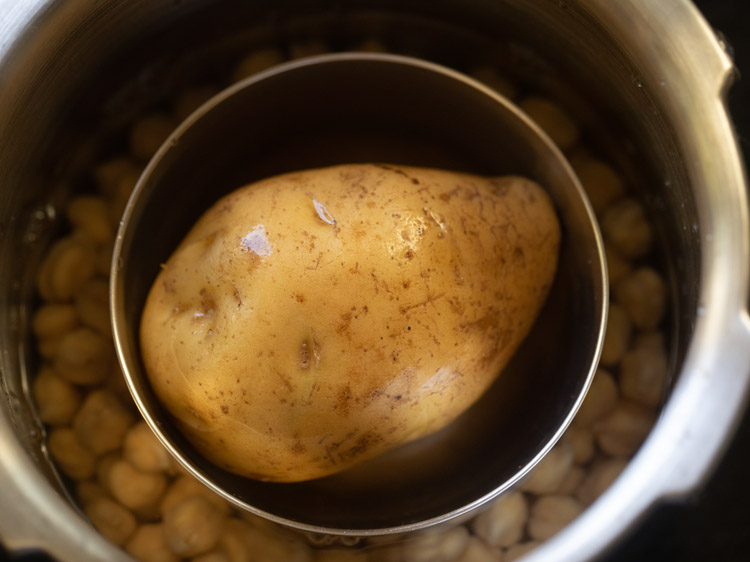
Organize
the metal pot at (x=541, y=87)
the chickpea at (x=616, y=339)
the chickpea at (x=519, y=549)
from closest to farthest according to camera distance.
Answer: the metal pot at (x=541, y=87) → the chickpea at (x=519, y=549) → the chickpea at (x=616, y=339)

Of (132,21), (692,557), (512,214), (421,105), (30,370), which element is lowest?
(692,557)

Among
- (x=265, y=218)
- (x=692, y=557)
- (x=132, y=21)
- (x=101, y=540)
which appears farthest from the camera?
(x=692, y=557)

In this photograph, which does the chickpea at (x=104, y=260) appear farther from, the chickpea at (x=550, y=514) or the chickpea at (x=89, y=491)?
the chickpea at (x=550, y=514)

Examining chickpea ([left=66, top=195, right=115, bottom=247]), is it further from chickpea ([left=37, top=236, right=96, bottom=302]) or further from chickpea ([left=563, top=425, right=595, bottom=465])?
chickpea ([left=563, top=425, right=595, bottom=465])

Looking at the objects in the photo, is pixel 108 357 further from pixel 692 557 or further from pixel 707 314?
pixel 692 557

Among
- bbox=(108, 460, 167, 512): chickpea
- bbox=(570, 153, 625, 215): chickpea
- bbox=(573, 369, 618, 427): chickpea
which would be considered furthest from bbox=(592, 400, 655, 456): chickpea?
bbox=(108, 460, 167, 512): chickpea

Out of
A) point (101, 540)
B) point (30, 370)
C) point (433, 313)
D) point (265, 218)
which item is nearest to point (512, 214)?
point (433, 313)

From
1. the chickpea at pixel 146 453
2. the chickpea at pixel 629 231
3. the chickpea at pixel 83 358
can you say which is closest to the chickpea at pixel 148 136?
the chickpea at pixel 83 358
